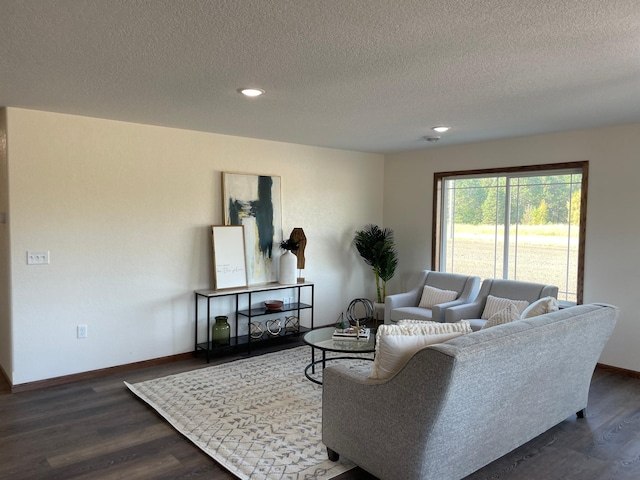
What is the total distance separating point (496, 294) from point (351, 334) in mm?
1859

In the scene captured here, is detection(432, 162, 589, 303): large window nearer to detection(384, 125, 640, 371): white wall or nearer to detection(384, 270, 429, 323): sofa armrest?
detection(384, 125, 640, 371): white wall

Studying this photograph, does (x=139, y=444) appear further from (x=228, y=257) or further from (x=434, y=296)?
(x=434, y=296)

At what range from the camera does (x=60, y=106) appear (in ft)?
12.2

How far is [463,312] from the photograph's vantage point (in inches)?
189

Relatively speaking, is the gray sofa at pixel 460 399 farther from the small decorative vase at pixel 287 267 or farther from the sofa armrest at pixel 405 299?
the small decorative vase at pixel 287 267

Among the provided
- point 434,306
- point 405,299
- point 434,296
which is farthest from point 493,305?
point 405,299

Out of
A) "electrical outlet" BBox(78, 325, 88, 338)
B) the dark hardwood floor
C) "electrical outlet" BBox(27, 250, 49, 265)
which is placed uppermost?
"electrical outlet" BBox(27, 250, 49, 265)

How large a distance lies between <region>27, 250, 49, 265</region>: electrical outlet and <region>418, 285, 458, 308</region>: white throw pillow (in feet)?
12.5

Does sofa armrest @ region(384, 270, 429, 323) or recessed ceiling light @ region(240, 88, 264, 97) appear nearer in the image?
recessed ceiling light @ region(240, 88, 264, 97)

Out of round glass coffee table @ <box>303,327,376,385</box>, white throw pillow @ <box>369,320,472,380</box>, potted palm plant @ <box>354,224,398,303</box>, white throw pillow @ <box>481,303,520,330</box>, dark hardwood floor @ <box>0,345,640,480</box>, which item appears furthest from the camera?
potted palm plant @ <box>354,224,398,303</box>

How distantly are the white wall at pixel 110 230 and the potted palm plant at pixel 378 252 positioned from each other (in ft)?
3.55

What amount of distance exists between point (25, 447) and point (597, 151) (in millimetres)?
5278

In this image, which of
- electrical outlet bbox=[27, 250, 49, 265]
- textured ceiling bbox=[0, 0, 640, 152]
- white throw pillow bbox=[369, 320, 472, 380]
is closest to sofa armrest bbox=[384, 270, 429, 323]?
textured ceiling bbox=[0, 0, 640, 152]

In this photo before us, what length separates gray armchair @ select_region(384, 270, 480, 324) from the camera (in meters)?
5.05
